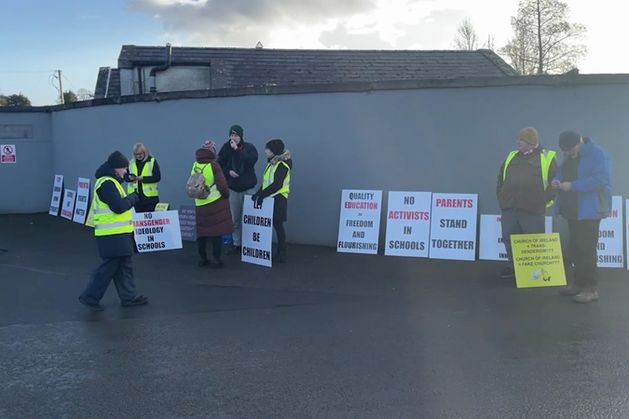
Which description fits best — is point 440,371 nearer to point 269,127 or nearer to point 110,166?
point 110,166

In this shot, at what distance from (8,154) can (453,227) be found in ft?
35.7

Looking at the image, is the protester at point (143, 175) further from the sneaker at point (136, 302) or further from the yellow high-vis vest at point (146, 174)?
the sneaker at point (136, 302)

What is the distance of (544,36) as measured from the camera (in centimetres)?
3628

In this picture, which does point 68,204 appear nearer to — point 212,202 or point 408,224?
point 212,202

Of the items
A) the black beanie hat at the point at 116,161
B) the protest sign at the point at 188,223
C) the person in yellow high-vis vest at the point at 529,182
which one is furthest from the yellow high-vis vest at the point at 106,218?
the person in yellow high-vis vest at the point at 529,182

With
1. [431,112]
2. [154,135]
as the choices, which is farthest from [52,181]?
[431,112]

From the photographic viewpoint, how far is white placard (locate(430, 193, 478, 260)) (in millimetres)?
8453

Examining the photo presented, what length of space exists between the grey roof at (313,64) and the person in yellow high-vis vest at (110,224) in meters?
11.5

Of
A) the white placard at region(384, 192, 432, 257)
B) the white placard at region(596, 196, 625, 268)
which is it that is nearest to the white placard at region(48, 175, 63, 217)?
the white placard at region(384, 192, 432, 257)

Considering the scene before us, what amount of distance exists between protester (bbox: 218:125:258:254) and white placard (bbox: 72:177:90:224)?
4.85 meters

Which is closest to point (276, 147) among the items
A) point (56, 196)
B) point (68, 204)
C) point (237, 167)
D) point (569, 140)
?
point (237, 167)

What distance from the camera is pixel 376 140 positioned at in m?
9.30

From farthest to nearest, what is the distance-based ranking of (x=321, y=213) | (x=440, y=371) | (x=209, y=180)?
(x=321, y=213)
(x=209, y=180)
(x=440, y=371)

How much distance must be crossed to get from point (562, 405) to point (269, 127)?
280 inches
